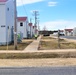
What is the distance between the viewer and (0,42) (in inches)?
1344

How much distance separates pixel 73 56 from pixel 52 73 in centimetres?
894

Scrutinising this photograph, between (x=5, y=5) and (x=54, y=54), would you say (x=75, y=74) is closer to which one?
(x=54, y=54)

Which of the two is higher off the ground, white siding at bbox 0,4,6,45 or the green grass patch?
white siding at bbox 0,4,6,45

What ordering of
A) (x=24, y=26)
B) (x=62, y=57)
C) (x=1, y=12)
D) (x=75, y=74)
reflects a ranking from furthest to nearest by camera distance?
(x=24, y=26) < (x=1, y=12) < (x=62, y=57) < (x=75, y=74)

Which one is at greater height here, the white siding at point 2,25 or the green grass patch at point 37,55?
the white siding at point 2,25

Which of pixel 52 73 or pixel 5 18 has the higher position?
pixel 5 18

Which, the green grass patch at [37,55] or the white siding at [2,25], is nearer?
the green grass patch at [37,55]

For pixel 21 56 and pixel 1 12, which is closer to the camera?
pixel 21 56

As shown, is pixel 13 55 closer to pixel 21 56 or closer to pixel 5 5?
pixel 21 56

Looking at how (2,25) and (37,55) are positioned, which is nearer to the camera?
(37,55)

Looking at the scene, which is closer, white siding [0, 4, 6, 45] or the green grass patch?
the green grass patch

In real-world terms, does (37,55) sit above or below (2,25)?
below

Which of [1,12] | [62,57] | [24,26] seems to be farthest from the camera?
[24,26]

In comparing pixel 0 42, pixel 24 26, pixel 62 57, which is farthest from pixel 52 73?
pixel 24 26
